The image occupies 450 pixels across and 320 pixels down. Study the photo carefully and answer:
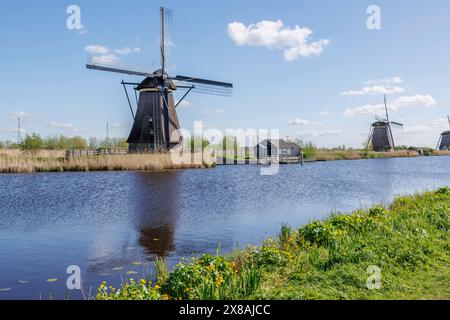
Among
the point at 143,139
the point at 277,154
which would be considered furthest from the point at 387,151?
the point at 143,139

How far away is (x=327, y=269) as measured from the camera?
22.2 ft

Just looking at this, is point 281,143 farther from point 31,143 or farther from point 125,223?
point 125,223

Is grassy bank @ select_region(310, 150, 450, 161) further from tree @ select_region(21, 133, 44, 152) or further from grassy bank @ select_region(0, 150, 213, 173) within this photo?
tree @ select_region(21, 133, 44, 152)

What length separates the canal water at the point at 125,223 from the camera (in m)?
8.18

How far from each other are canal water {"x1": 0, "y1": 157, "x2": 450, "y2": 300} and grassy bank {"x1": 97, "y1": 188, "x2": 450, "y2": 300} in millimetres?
1689

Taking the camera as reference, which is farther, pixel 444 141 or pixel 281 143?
pixel 444 141

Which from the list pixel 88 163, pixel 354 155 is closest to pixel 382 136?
pixel 354 155

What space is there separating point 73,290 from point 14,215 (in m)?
9.62

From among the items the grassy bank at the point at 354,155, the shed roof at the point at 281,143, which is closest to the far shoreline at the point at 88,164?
the shed roof at the point at 281,143

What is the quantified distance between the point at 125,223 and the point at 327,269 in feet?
27.9

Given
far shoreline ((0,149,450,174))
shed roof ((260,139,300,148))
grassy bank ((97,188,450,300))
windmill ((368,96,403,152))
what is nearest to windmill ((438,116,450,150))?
windmill ((368,96,403,152))

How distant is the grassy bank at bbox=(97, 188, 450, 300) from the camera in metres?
5.62

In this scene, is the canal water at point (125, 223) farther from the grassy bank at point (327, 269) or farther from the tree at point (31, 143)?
the tree at point (31, 143)

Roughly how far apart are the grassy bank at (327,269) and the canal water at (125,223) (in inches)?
66.5
